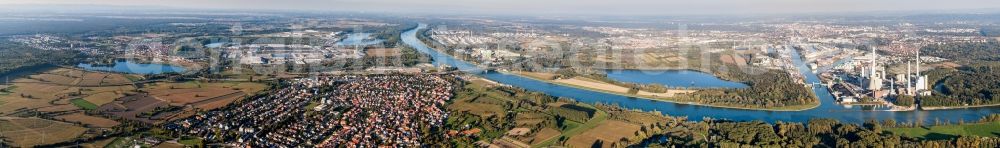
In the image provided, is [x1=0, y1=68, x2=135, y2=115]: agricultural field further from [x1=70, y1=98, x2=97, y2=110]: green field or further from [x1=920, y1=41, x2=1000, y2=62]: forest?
[x1=920, y1=41, x2=1000, y2=62]: forest

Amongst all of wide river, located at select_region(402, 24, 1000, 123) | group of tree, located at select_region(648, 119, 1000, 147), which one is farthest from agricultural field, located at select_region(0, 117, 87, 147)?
wide river, located at select_region(402, 24, 1000, 123)

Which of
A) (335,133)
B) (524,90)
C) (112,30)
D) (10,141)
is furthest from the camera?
(112,30)

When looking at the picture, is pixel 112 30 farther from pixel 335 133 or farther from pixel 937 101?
pixel 937 101

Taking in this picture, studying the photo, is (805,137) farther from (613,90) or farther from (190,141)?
(190,141)

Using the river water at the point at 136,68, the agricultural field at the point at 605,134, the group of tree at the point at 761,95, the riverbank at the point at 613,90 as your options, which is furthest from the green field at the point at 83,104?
the group of tree at the point at 761,95

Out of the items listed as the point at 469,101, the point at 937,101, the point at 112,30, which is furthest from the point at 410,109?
the point at 112,30

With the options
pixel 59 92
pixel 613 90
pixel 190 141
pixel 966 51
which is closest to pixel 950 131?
pixel 613 90
